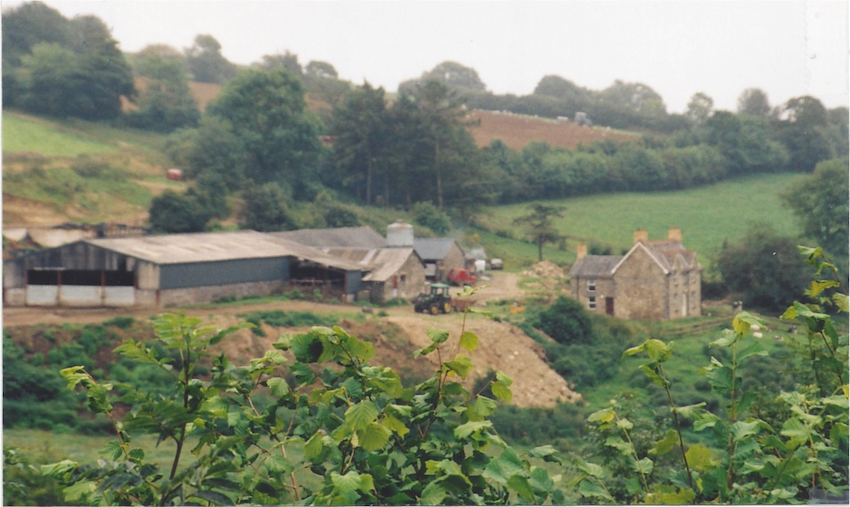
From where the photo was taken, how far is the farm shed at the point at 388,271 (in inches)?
267

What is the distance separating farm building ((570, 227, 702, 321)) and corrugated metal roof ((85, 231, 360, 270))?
7.20 feet

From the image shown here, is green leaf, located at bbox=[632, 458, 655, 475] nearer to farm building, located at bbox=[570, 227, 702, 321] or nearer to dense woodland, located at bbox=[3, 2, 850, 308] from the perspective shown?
dense woodland, located at bbox=[3, 2, 850, 308]

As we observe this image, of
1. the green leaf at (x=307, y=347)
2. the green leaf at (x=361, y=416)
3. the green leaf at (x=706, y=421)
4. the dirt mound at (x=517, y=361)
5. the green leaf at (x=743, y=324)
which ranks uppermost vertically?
the green leaf at (x=743, y=324)

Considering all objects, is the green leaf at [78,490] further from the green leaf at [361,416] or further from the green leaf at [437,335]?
the green leaf at [437,335]

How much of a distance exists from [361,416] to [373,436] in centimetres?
4

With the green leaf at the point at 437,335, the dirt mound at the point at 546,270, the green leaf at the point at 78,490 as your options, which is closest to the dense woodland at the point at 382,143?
the dirt mound at the point at 546,270

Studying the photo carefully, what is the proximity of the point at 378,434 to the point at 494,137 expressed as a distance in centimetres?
611

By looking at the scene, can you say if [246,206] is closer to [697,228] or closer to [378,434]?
[697,228]

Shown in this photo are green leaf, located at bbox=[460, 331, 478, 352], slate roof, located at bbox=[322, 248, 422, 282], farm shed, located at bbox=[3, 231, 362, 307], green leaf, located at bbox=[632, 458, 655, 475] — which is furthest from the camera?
slate roof, located at bbox=[322, 248, 422, 282]

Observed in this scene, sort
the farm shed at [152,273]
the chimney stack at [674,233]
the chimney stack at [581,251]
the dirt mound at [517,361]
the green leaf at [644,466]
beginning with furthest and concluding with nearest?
1. the chimney stack at [674,233]
2. the chimney stack at [581,251]
3. the dirt mound at [517,361]
4. the farm shed at [152,273]
5. the green leaf at [644,466]

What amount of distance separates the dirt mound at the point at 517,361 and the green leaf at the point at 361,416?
5.10m

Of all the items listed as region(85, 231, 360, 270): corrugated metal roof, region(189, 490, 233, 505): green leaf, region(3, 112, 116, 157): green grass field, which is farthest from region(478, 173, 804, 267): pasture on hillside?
region(189, 490, 233, 505): green leaf

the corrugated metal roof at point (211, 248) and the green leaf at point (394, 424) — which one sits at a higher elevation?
the corrugated metal roof at point (211, 248)

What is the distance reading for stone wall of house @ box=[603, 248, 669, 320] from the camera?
24.3 feet
